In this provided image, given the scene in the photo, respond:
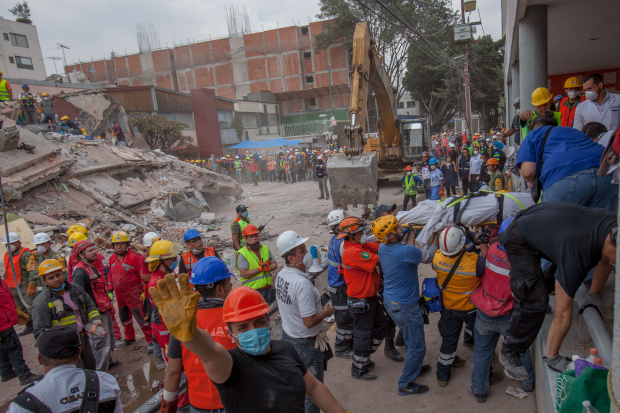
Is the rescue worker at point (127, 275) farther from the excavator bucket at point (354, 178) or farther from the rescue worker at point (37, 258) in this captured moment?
the excavator bucket at point (354, 178)

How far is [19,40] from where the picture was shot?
117ft

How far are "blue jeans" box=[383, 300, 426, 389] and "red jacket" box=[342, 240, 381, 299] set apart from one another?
329mm

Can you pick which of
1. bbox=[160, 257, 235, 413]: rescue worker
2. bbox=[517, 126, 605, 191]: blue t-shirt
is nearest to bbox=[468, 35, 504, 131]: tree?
bbox=[517, 126, 605, 191]: blue t-shirt

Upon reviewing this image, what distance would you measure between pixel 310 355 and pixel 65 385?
6.31ft

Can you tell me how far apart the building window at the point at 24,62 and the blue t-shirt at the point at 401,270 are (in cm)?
4534

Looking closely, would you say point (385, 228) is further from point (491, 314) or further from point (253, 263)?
point (253, 263)

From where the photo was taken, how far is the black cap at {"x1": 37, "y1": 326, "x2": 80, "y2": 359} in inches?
92.6

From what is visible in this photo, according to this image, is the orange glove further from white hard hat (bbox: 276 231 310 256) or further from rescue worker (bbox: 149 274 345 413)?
rescue worker (bbox: 149 274 345 413)

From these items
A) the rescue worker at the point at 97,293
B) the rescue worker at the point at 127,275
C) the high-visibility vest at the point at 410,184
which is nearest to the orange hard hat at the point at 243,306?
the rescue worker at the point at 97,293

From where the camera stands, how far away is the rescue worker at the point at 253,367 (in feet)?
5.42

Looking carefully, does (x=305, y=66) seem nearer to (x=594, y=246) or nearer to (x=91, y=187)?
(x=91, y=187)

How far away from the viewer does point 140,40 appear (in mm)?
53031

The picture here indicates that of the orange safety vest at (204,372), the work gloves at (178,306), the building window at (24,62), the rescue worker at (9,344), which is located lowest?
the rescue worker at (9,344)

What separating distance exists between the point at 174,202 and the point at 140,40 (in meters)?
49.0
